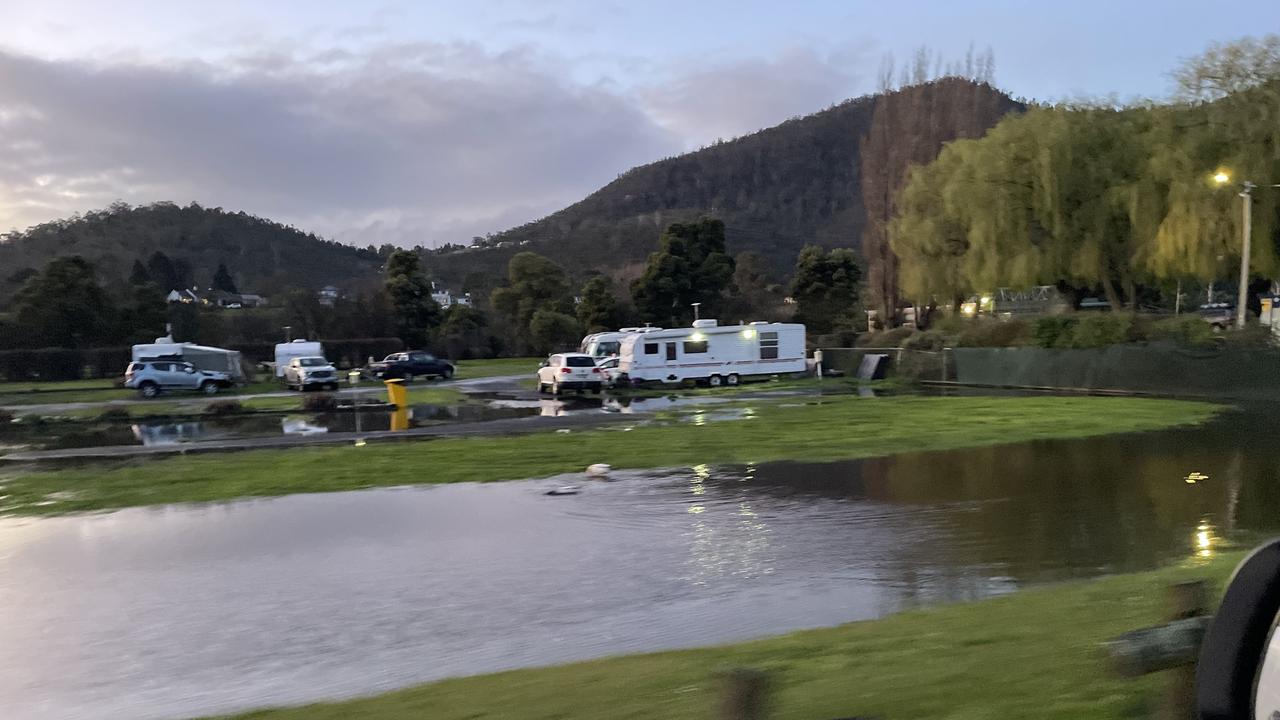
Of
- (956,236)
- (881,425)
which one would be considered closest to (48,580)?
(881,425)

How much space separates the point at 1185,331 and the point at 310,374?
3619 centimetres

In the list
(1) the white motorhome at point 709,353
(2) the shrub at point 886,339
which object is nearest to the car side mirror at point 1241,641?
(1) the white motorhome at point 709,353

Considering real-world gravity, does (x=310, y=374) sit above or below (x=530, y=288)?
below

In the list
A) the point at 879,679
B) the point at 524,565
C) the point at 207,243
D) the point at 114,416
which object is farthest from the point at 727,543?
the point at 207,243

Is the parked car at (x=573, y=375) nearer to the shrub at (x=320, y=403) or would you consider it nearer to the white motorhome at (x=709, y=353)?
the white motorhome at (x=709, y=353)

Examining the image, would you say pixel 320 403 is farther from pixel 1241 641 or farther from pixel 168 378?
pixel 1241 641

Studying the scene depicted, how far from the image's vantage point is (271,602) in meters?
9.08

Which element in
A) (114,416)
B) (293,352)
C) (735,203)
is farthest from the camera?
(735,203)

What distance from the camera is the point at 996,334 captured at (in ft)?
135

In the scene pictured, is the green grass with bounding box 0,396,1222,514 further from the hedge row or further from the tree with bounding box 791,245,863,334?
the tree with bounding box 791,245,863,334

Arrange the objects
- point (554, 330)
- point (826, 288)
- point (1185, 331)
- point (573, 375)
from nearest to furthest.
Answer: point (1185, 331) < point (573, 375) < point (826, 288) < point (554, 330)

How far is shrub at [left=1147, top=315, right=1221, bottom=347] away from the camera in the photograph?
32.0 m

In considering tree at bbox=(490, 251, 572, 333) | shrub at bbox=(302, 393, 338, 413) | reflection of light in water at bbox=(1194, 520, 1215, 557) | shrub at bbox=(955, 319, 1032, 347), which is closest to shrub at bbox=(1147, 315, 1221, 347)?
shrub at bbox=(955, 319, 1032, 347)

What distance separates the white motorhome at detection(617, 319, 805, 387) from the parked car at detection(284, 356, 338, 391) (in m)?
14.6
